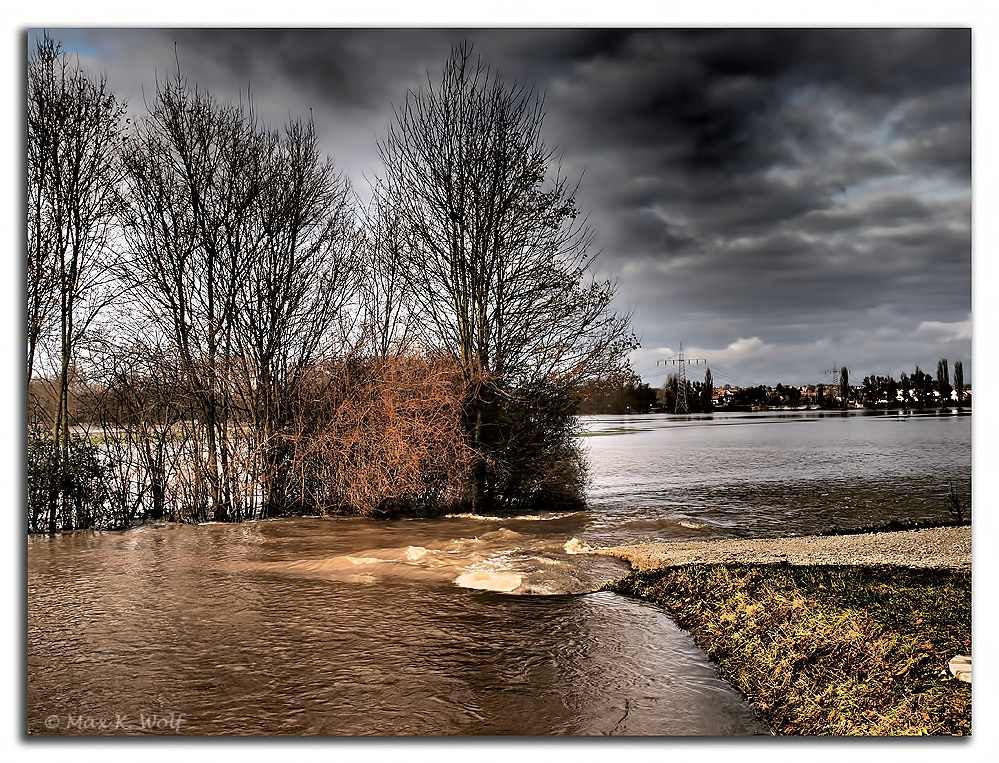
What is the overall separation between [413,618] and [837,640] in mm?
2337

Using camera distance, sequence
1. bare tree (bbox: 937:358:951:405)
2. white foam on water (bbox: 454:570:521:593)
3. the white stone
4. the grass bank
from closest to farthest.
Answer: the grass bank → the white stone → bare tree (bbox: 937:358:951:405) → white foam on water (bbox: 454:570:521:593)

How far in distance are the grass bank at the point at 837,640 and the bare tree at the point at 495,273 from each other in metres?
3.68

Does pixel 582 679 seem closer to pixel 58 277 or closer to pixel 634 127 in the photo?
pixel 634 127

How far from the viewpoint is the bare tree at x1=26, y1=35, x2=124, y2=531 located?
5.95 metres

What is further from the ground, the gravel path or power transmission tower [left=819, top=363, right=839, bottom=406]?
power transmission tower [left=819, top=363, right=839, bottom=406]

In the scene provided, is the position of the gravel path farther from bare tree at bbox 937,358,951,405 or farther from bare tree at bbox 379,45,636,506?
bare tree at bbox 379,45,636,506

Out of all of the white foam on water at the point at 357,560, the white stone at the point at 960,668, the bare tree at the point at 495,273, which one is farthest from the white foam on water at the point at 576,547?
the white stone at the point at 960,668

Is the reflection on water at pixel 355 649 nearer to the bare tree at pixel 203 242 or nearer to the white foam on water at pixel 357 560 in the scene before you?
the white foam on water at pixel 357 560

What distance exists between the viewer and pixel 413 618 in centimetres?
423

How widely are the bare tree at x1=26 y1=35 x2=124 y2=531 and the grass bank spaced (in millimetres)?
5336

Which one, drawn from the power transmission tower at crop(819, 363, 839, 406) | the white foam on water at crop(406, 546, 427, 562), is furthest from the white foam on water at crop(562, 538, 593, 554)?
the power transmission tower at crop(819, 363, 839, 406)
